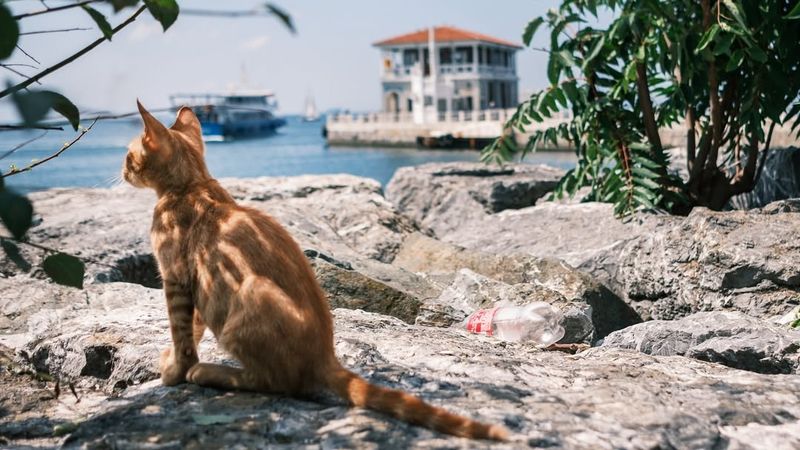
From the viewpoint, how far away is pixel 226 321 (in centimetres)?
339

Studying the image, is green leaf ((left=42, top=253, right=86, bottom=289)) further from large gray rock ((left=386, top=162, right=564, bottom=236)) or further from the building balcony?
the building balcony

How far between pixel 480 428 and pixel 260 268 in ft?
3.56

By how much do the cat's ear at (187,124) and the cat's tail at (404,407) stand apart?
155 centimetres

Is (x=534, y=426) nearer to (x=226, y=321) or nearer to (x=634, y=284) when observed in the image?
(x=226, y=321)

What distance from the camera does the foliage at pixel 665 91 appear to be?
8.32 metres

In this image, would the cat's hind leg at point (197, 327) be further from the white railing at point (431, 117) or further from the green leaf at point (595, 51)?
the white railing at point (431, 117)

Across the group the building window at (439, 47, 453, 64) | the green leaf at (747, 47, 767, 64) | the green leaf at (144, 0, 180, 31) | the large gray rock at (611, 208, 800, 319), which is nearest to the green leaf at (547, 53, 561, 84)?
the green leaf at (747, 47, 767, 64)

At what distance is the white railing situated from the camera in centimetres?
5747

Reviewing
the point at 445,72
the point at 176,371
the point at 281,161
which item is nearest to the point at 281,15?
the point at 176,371

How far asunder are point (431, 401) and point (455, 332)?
1.47m

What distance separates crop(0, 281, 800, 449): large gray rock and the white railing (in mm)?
52128

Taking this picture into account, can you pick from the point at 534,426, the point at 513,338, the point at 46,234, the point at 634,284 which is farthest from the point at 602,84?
the point at 534,426

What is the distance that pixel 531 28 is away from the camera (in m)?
9.61

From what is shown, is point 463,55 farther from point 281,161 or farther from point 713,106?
point 713,106
